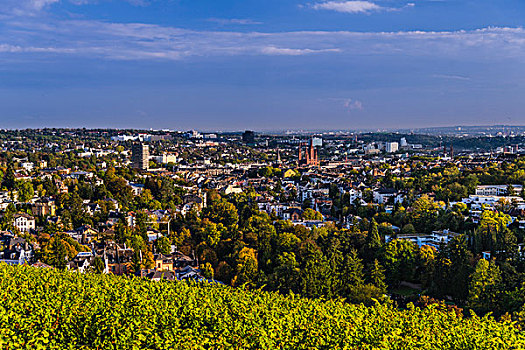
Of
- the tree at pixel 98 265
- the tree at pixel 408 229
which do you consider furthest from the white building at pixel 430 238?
the tree at pixel 98 265

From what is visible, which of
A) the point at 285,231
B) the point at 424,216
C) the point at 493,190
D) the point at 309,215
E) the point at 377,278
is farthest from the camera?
the point at 493,190

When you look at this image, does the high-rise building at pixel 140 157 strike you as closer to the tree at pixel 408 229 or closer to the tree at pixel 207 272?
the tree at pixel 408 229

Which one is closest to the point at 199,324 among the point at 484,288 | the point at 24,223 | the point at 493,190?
the point at 484,288

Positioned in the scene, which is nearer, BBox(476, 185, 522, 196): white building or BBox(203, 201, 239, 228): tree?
BBox(203, 201, 239, 228): tree

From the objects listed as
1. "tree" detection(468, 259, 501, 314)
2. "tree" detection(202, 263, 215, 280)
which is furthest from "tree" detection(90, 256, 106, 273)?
"tree" detection(468, 259, 501, 314)

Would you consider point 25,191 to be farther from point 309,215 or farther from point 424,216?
point 424,216

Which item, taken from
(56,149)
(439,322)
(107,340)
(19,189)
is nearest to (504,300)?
(439,322)

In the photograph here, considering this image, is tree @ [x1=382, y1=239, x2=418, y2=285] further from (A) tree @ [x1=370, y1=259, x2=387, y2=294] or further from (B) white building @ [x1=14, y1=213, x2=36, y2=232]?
(B) white building @ [x1=14, y1=213, x2=36, y2=232]

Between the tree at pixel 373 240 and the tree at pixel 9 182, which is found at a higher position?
the tree at pixel 9 182
